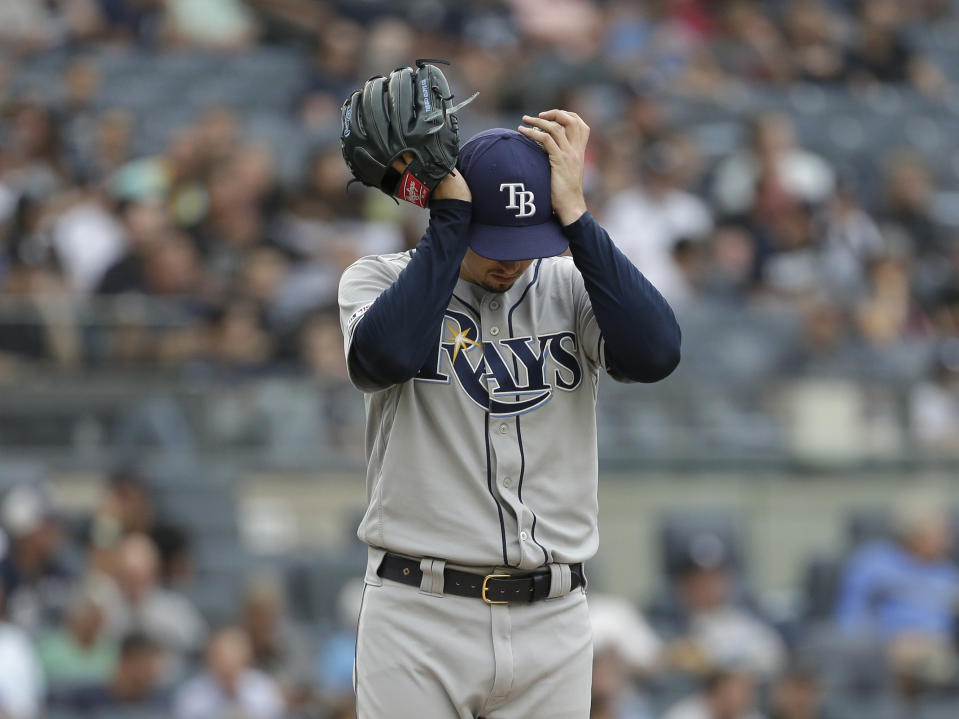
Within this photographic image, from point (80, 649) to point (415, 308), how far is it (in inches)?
165

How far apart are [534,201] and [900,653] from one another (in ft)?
17.0

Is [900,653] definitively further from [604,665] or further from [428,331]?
[428,331]

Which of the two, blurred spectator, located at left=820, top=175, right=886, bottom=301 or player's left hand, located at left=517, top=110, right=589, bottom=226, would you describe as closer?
player's left hand, located at left=517, top=110, right=589, bottom=226

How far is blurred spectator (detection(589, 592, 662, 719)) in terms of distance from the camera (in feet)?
21.7

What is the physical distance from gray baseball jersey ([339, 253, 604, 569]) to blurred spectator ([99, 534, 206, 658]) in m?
3.90

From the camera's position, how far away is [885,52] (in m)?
Answer: 14.4

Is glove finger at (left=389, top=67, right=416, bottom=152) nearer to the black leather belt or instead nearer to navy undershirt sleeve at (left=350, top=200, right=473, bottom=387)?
navy undershirt sleeve at (left=350, top=200, right=473, bottom=387)

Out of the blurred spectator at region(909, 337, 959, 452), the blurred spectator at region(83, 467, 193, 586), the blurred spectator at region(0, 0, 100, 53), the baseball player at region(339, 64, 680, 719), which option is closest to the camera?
the baseball player at region(339, 64, 680, 719)

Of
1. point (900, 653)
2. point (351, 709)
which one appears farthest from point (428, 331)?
point (900, 653)

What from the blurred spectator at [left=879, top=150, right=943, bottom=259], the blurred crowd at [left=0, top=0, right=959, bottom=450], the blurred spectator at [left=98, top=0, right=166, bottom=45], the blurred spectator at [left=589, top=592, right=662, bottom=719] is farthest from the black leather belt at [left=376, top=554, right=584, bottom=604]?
the blurred spectator at [left=98, top=0, right=166, bottom=45]

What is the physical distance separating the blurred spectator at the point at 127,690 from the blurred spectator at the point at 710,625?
2300 millimetres

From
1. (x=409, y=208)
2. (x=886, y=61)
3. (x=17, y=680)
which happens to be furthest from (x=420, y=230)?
(x=886, y=61)

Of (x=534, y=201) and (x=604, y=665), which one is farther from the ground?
(x=534, y=201)

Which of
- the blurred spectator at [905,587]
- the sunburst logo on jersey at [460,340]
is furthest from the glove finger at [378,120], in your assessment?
the blurred spectator at [905,587]
